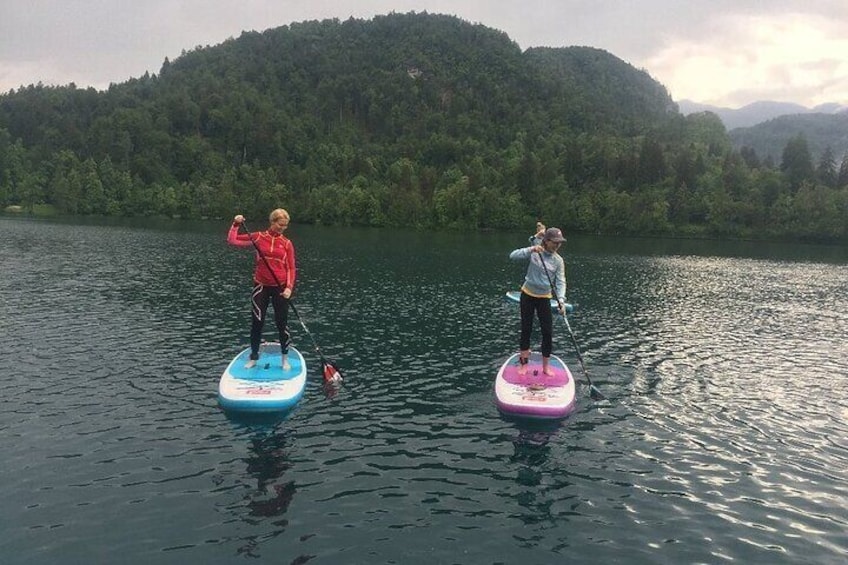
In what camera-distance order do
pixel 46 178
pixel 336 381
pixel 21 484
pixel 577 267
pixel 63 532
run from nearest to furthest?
pixel 63 532, pixel 21 484, pixel 336 381, pixel 577 267, pixel 46 178

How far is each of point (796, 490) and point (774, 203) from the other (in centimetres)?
17399

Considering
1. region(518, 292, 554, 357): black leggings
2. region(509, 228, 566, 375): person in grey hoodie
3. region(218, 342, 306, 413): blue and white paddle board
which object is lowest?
region(218, 342, 306, 413): blue and white paddle board

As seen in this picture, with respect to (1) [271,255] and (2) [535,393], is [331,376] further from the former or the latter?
(2) [535,393]

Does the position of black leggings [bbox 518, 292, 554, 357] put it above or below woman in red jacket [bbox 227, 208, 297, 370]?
below

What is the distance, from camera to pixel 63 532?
11.6m

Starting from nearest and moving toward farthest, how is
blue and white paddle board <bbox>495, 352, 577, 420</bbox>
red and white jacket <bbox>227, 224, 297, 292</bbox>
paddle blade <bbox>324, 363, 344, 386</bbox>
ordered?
blue and white paddle board <bbox>495, 352, 577, 420</bbox> → red and white jacket <bbox>227, 224, 297, 292</bbox> → paddle blade <bbox>324, 363, 344, 386</bbox>

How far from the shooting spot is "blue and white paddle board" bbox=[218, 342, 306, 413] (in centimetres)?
1795

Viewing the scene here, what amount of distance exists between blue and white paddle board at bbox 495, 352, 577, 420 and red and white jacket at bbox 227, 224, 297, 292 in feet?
26.0

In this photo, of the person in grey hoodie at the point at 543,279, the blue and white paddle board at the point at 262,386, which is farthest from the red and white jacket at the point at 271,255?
the person in grey hoodie at the point at 543,279

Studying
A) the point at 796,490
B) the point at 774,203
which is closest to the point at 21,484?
the point at 796,490

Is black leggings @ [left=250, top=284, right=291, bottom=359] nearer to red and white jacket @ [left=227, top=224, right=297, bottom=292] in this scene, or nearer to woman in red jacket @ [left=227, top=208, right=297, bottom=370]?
woman in red jacket @ [left=227, top=208, right=297, bottom=370]

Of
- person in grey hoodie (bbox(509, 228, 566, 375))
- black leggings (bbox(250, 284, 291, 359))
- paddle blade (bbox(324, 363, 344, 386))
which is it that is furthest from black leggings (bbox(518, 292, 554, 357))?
black leggings (bbox(250, 284, 291, 359))

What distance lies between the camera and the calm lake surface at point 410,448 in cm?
1195

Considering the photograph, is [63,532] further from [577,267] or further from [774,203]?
[774,203]
